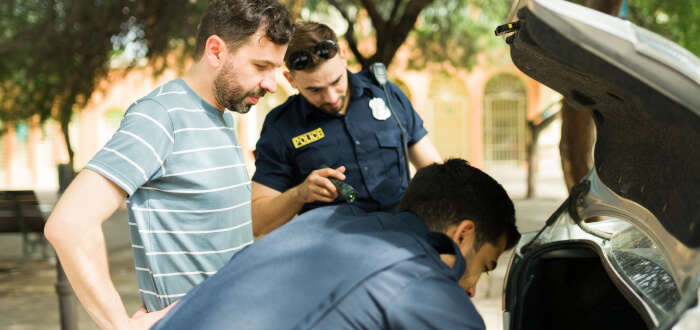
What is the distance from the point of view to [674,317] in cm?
115

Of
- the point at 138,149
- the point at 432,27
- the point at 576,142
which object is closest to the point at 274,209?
the point at 138,149

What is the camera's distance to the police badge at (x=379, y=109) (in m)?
2.91

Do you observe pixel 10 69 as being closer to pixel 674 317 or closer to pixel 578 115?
pixel 578 115

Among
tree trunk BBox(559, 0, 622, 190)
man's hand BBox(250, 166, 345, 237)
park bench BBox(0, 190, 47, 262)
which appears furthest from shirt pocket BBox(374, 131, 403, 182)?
park bench BBox(0, 190, 47, 262)

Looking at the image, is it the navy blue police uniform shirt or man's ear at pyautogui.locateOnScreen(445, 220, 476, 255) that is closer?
man's ear at pyautogui.locateOnScreen(445, 220, 476, 255)

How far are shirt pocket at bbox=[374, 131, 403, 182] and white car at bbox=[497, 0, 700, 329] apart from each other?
79 centimetres

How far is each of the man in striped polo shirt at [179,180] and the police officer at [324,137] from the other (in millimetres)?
620

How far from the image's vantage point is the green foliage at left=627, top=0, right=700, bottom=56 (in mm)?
8586

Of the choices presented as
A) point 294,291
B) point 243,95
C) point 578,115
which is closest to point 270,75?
point 243,95

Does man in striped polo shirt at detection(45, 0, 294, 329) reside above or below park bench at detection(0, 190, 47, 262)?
above

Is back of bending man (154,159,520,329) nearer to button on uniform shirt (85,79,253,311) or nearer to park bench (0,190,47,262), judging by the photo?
button on uniform shirt (85,79,253,311)

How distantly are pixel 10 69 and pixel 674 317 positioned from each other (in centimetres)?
1206

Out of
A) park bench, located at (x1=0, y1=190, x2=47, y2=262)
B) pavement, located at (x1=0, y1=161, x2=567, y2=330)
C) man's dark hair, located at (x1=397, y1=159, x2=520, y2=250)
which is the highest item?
man's dark hair, located at (x1=397, y1=159, x2=520, y2=250)

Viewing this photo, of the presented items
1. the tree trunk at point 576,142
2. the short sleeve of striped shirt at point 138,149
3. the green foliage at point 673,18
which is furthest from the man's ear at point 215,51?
the green foliage at point 673,18
